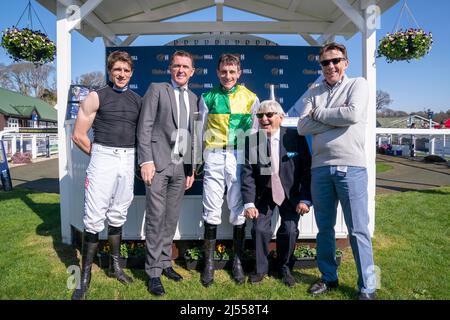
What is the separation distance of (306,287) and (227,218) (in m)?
1.09

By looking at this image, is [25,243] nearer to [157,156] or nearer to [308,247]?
[157,156]

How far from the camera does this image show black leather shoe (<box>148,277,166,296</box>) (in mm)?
3044

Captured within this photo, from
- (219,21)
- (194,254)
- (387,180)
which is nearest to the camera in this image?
(194,254)

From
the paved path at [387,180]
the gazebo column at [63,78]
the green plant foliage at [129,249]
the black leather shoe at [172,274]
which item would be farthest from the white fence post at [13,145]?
the black leather shoe at [172,274]

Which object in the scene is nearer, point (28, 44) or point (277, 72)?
point (28, 44)

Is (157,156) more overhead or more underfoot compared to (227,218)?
more overhead

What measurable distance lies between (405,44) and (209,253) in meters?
3.56

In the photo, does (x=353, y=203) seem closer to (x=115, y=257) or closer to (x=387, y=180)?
(x=115, y=257)

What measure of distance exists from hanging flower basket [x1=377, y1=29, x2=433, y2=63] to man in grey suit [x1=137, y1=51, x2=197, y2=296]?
2.76 meters

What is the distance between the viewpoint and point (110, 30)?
6359 mm

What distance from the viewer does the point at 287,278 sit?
3.29 meters

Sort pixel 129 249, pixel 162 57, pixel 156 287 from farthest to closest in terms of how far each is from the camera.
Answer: pixel 162 57, pixel 129 249, pixel 156 287

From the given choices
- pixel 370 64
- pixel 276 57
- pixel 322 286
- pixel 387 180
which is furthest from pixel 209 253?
pixel 387 180

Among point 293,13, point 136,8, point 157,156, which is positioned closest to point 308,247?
point 157,156
